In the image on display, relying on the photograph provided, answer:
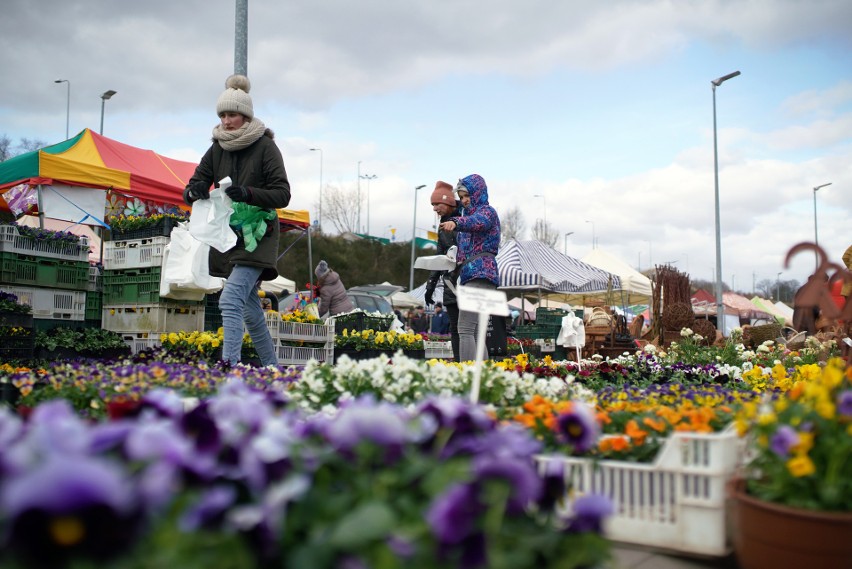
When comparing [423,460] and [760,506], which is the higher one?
[423,460]

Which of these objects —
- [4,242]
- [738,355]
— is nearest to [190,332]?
[4,242]

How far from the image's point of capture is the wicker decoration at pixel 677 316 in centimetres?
1299

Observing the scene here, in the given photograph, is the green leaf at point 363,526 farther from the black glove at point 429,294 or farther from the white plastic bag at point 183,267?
the white plastic bag at point 183,267

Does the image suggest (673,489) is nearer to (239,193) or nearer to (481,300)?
(481,300)

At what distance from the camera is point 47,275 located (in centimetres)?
827

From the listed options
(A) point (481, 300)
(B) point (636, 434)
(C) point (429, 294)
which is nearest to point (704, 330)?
(C) point (429, 294)

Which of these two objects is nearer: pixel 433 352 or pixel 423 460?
pixel 423 460

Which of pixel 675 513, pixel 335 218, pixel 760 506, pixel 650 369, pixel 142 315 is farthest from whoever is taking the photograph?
pixel 335 218

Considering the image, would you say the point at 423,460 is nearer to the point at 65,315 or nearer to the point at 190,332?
the point at 190,332

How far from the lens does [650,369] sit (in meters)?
7.05

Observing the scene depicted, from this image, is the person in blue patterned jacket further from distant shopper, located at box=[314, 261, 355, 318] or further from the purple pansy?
distant shopper, located at box=[314, 261, 355, 318]

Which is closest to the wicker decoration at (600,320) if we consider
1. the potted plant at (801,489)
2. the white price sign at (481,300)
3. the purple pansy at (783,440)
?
the white price sign at (481,300)

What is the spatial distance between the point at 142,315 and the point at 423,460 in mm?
7447

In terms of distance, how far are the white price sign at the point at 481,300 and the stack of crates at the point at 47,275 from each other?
6299mm
